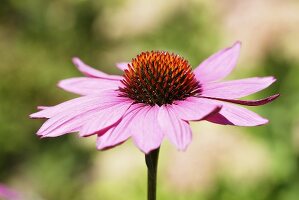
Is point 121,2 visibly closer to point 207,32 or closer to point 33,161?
point 207,32

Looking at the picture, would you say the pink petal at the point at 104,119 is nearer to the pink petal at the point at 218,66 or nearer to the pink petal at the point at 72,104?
the pink petal at the point at 72,104

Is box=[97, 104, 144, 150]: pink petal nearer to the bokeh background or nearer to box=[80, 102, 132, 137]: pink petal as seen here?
box=[80, 102, 132, 137]: pink petal

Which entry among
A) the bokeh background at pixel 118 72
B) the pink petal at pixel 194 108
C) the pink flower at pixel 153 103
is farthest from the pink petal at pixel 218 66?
the bokeh background at pixel 118 72

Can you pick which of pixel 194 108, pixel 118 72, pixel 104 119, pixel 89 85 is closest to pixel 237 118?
pixel 194 108

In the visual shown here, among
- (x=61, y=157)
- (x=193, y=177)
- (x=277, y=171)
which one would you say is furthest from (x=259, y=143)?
(x=61, y=157)

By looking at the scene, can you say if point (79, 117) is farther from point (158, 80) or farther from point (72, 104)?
point (158, 80)
